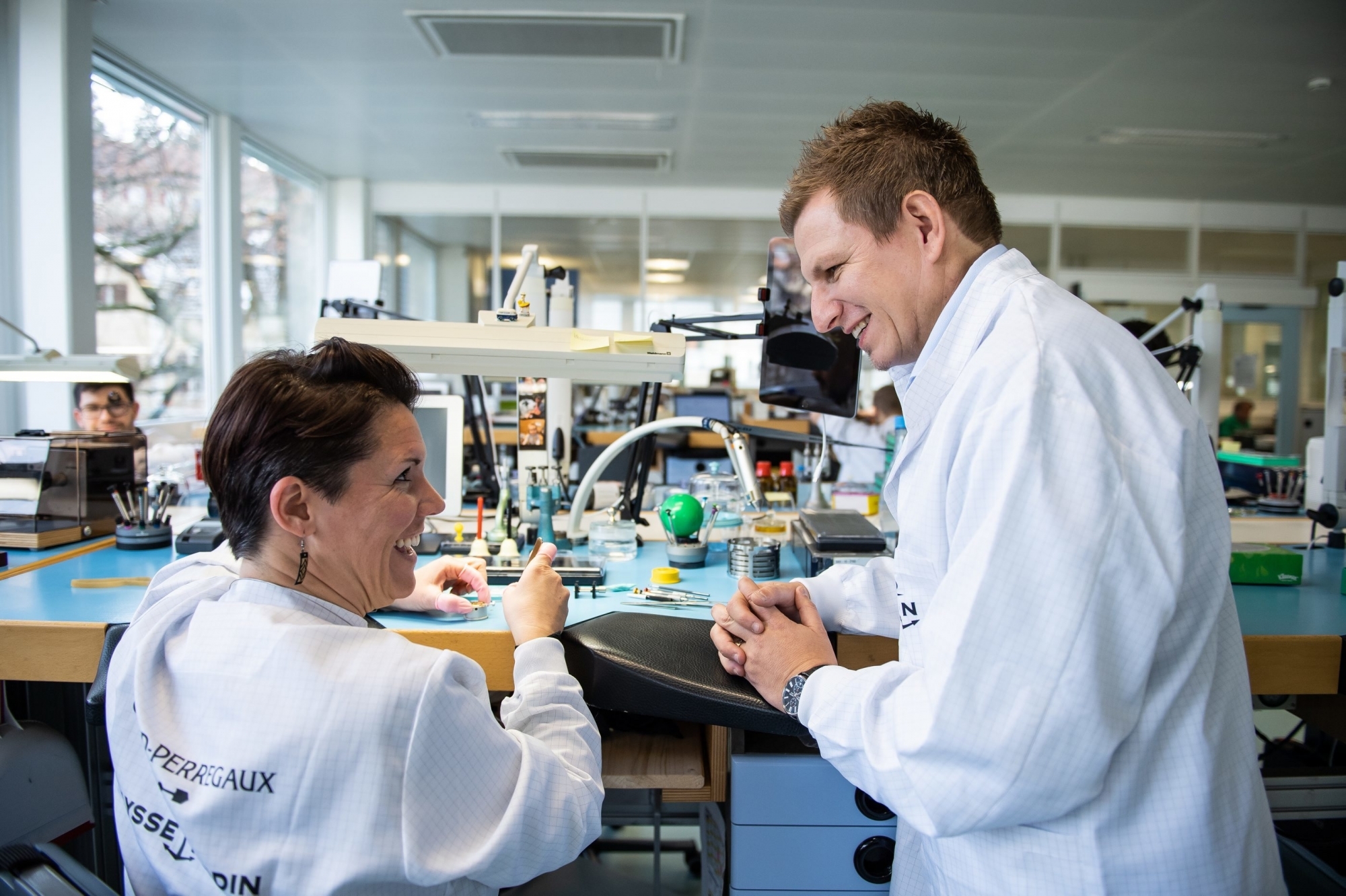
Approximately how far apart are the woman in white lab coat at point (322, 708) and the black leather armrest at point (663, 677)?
7.8 inches

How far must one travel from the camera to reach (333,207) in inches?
289

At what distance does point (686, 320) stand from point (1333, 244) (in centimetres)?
888

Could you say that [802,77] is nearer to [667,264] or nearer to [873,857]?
[667,264]

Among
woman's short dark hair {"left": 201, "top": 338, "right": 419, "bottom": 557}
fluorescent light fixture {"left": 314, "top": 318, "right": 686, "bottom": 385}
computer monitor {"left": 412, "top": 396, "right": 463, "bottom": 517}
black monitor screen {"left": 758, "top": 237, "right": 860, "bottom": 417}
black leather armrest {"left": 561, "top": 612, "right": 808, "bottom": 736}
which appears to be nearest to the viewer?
woman's short dark hair {"left": 201, "top": 338, "right": 419, "bottom": 557}

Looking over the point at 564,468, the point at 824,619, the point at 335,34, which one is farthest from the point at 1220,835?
the point at 335,34

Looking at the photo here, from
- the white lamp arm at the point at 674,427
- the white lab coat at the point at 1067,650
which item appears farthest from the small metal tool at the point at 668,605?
the white lab coat at the point at 1067,650

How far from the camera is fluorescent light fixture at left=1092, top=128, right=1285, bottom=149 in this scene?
5.55m

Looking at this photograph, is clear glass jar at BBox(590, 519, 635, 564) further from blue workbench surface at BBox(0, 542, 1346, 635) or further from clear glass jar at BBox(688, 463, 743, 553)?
clear glass jar at BBox(688, 463, 743, 553)

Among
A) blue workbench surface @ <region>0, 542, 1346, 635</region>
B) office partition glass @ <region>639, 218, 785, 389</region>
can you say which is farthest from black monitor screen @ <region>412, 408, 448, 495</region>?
office partition glass @ <region>639, 218, 785, 389</region>

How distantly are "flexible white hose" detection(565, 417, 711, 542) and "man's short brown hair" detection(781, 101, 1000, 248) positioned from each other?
0.74 metres

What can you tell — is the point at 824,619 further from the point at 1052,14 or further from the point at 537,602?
the point at 1052,14

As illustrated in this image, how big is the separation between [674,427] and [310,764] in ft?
3.92

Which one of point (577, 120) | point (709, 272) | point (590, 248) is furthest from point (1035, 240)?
point (577, 120)

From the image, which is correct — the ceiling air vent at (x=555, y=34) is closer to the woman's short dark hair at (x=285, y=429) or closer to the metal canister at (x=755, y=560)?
the metal canister at (x=755, y=560)
